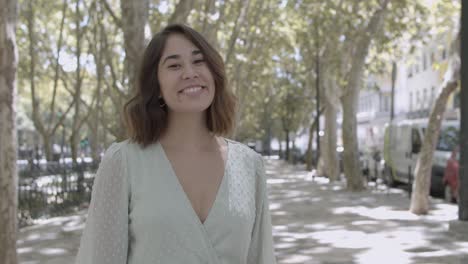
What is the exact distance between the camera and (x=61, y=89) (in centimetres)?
4812

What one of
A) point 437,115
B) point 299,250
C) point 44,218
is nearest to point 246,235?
point 299,250

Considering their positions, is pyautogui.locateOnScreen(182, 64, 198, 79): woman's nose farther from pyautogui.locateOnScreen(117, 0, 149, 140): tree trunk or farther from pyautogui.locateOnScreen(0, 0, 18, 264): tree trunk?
pyautogui.locateOnScreen(117, 0, 149, 140): tree trunk

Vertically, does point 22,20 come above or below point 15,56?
above

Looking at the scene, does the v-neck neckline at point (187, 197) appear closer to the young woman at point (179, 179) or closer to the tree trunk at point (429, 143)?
the young woman at point (179, 179)

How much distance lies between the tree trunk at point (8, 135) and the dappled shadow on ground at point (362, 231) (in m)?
3.24

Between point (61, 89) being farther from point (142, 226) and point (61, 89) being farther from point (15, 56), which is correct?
point (142, 226)

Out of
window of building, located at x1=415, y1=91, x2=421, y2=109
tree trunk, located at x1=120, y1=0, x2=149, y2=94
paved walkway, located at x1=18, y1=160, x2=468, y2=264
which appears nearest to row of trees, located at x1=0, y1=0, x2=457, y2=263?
tree trunk, located at x1=120, y1=0, x2=149, y2=94

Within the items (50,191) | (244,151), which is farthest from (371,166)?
(244,151)

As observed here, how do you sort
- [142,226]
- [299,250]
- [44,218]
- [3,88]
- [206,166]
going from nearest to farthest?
[142,226] → [206,166] → [3,88] → [299,250] → [44,218]

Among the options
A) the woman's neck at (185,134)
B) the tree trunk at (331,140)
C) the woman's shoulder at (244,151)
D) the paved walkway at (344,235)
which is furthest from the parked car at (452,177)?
the woman's neck at (185,134)

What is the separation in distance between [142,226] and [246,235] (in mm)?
337

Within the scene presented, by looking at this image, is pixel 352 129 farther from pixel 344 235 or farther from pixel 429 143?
pixel 344 235

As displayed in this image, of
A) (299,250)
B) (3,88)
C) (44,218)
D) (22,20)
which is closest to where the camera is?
(3,88)

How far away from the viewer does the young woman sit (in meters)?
2.04
